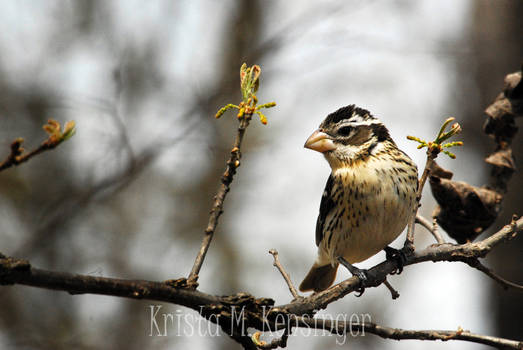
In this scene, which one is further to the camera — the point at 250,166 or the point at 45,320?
the point at 250,166

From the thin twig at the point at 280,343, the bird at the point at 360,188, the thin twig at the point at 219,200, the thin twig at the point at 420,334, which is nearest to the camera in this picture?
the thin twig at the point at 219,200

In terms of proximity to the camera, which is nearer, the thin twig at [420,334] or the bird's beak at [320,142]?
the thin twig at [420,334]

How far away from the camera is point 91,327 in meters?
8.54

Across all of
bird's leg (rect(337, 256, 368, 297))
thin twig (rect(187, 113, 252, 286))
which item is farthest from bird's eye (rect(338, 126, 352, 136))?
thin twig (rect(187, 113, 252, 286))

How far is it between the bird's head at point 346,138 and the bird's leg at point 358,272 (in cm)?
79

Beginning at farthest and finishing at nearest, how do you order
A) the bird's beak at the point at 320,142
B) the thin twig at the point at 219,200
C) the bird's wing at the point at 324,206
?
the bird's wing at the point at 324,206 < the bird's beak at the point at 320,142 < the thin twig at the point at 219,200

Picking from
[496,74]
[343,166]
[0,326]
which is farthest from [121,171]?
[496,74]

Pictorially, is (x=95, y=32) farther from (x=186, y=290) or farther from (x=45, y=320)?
(x=186, y=290)

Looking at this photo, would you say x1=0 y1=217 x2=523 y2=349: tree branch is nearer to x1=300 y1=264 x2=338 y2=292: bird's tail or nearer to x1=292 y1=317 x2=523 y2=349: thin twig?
x1=292 y1=317 x2=523 y2=349: thin twig

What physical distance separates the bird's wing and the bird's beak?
10.2 inches

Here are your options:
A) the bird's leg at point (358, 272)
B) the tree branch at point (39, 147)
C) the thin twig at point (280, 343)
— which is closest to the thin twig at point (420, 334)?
the thin twig at point (280, 343)

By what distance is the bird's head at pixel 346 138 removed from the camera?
16.9 ft

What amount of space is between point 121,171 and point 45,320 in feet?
10.5

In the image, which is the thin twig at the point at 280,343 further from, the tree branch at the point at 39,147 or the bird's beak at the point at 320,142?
the bird's beak at the point at 320,142
